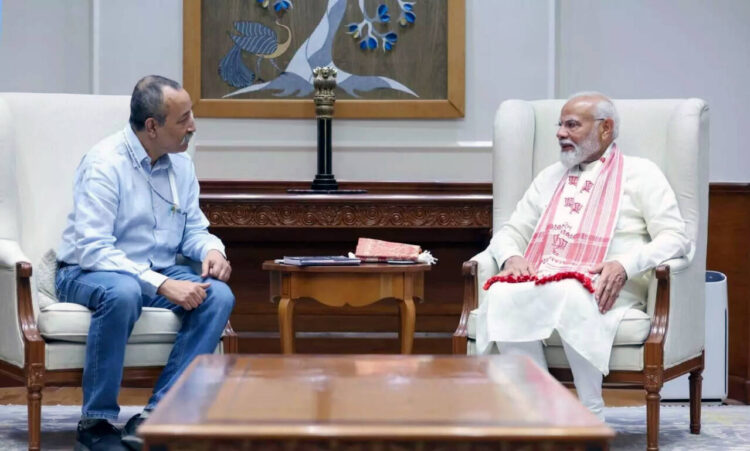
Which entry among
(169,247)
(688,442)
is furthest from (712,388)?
(169,247)

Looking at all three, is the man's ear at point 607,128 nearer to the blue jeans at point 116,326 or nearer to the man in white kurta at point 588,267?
the man in white kurta at point 588,267

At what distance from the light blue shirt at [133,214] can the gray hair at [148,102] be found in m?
0.07

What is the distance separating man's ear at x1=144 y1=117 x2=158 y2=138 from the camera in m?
3.83

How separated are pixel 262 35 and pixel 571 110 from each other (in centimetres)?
194

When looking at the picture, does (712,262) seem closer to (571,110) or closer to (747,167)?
(747,167)

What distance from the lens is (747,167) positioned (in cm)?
538

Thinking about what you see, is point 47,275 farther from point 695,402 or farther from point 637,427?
point 695,402

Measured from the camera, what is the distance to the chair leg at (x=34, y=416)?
3.56 meters

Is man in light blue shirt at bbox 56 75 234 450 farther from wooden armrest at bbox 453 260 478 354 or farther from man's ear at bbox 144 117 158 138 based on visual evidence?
wooden armrest at bbox 453 260 478 354

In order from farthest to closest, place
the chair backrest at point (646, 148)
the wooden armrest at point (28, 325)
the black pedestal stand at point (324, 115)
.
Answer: the black pedestal stand at point (324, 115), the chair backrest at point (646, 148), the wooden armrest at point (28, 325)

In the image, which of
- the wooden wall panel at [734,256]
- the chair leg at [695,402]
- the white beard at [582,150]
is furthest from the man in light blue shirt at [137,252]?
the wooden wall panel at [734,256]

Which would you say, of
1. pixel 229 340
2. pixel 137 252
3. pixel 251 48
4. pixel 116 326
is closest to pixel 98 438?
pixel 116 326

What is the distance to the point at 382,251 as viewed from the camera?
14.2ft

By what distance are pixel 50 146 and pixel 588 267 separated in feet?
6.72
